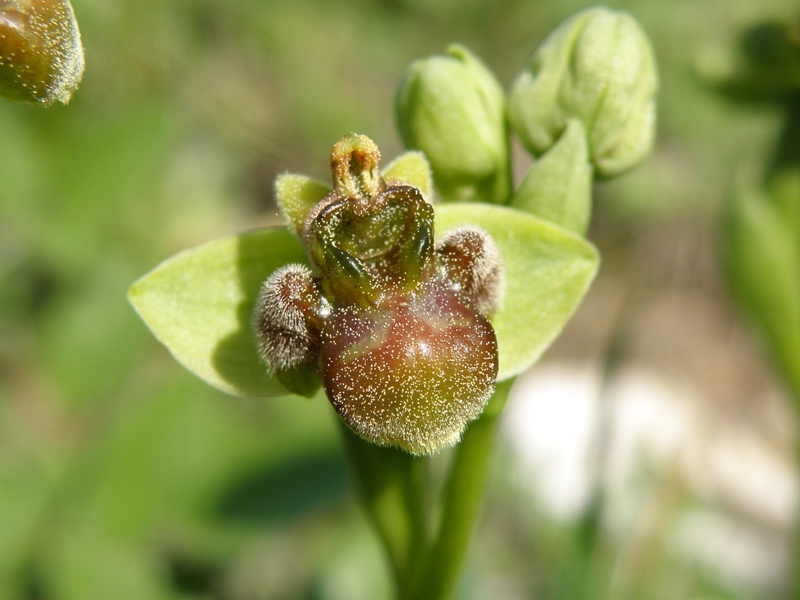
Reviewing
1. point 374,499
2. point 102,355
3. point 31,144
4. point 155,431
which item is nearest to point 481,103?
point 374,499

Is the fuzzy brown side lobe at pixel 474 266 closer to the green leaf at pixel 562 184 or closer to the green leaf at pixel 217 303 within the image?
the green leaf at pixel 562 184

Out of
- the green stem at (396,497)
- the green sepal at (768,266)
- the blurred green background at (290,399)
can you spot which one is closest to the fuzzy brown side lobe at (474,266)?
the green stem at (396,497)

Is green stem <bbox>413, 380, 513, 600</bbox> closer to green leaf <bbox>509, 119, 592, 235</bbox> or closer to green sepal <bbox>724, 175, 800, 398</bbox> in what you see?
green leaf <bbox>509, 119, 592, 235</bbox>

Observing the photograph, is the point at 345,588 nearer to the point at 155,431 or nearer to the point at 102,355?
the point at 155,431

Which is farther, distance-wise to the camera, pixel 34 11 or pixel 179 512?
pixel 179 512

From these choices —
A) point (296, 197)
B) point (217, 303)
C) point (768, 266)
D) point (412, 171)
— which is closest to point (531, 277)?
point (412, 171)

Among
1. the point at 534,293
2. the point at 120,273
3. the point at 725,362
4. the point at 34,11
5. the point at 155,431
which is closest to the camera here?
the point at 34,11

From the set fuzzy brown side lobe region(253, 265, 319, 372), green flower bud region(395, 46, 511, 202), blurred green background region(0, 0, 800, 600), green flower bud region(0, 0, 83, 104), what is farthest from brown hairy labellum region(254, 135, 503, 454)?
blurred green background region(0, 0, 800, 600)

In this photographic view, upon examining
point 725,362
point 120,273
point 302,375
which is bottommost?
point 725,362
